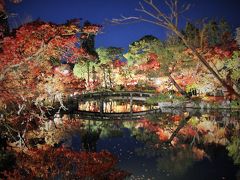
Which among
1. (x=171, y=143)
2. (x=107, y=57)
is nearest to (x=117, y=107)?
(x=107, y=57)

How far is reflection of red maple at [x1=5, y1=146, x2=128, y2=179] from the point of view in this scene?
9680 millimetres

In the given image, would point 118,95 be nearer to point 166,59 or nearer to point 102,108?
point 102,108

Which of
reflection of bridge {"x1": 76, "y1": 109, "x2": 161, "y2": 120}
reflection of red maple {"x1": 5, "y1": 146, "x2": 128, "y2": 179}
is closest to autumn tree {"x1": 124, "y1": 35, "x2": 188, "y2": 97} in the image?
reflection of bridge {"x1": 76, "y1": 109, "x2": 161, "y2": 120}

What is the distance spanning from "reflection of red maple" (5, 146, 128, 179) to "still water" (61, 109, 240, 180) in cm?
192

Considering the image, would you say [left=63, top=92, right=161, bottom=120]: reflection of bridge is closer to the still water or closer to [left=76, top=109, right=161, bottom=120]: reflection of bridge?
[left=76, top=109, right=161, bottom=120]: reflection of bridge

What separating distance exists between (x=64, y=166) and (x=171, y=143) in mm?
8364

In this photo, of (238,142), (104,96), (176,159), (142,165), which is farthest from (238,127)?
(104,96)

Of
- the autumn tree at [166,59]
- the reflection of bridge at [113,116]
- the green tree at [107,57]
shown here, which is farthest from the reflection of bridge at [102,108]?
the green tree at [107,57]

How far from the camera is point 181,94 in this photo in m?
30.8

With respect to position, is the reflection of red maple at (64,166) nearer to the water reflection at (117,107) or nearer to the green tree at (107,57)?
the water reflection at (117,107)

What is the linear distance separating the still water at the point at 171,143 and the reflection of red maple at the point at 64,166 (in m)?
1.92

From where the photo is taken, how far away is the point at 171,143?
56.1 feet

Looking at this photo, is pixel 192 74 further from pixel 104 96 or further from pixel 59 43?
pixel 59 43

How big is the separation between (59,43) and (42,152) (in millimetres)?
5689
